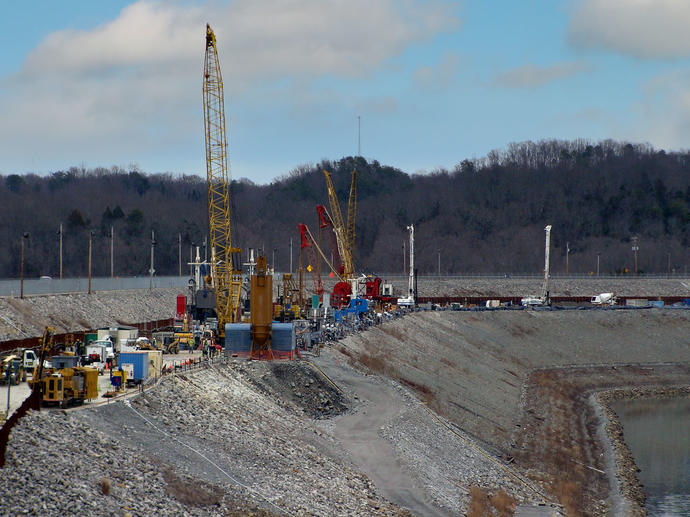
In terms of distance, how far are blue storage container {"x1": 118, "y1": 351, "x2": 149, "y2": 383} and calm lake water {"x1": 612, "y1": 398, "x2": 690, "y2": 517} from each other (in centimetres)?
2332

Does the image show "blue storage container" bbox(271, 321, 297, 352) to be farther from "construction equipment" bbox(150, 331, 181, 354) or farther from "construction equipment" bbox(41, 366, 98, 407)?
"construction equipment" bbox(41, 366, 98, 407)

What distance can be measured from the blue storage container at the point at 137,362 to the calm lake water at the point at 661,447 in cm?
2332

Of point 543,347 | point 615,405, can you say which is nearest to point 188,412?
point 615,405

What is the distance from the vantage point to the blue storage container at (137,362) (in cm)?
4184

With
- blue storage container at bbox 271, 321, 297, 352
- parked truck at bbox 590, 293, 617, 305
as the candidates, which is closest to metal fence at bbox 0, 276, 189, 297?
blue storage container at bbox 271, 321, 297, 352

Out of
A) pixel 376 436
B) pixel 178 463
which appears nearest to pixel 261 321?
pixel 376 436

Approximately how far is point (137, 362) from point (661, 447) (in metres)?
34.4

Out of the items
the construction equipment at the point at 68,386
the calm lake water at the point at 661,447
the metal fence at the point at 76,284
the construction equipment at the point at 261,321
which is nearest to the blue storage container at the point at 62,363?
the construction equipment at the point at 68,386

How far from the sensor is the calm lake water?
1828 inches

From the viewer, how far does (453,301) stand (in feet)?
447

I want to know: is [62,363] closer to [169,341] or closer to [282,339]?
[282,339]

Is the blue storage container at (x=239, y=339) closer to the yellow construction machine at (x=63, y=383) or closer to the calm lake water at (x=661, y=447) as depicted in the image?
the yellow construction machine at (x=63, y=383)

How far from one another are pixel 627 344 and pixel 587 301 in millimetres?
35284

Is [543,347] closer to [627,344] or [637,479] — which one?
[627,344]
